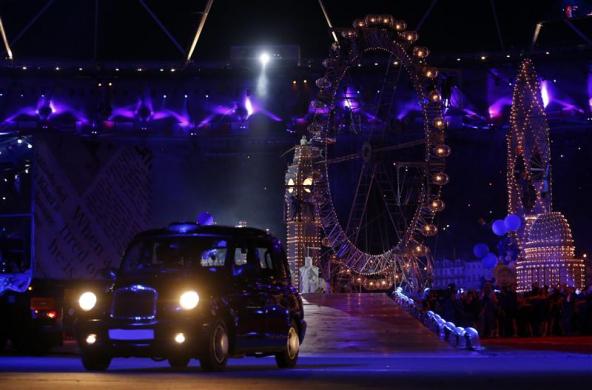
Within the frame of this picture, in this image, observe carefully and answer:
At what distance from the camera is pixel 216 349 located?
1400 cm

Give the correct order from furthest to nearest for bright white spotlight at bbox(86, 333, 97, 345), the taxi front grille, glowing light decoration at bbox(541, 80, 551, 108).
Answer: glowing light decoration at bbox(541, 80, 551, 108) < bright white spotlight at bbox(86, 333, 97, 345) < the taxi front grille

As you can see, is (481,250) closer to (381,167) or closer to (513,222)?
(513,222)

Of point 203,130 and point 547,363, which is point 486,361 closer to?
point 547,363

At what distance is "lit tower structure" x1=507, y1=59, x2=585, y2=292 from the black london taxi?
21072mm

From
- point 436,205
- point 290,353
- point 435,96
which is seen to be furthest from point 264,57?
point 290,353

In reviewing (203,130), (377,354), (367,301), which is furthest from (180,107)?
(377,354)

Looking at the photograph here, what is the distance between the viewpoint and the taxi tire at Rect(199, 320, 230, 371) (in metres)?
13.8

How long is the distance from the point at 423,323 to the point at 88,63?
1139 inches

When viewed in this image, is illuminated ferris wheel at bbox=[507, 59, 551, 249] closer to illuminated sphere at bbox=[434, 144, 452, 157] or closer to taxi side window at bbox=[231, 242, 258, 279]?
illuminated sphere at bbox=[434, 144, 452, 157]

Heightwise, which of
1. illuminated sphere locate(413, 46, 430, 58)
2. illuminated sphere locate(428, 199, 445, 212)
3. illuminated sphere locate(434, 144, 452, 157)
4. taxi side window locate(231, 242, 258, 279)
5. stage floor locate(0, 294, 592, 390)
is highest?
illuminated sphere locate(413, 46, 430, 58)

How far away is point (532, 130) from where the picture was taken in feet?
125

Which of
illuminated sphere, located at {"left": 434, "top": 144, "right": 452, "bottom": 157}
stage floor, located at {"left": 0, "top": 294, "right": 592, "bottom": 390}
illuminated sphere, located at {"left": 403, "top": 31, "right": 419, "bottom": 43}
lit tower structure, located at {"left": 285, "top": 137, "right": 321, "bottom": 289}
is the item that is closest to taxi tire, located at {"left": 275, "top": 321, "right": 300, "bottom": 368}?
stage floor, located at {"left": 0, "top": 294, "right": 592, "bottom": 390}

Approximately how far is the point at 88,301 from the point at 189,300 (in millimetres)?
1451

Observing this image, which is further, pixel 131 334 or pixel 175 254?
pixel 175 254
